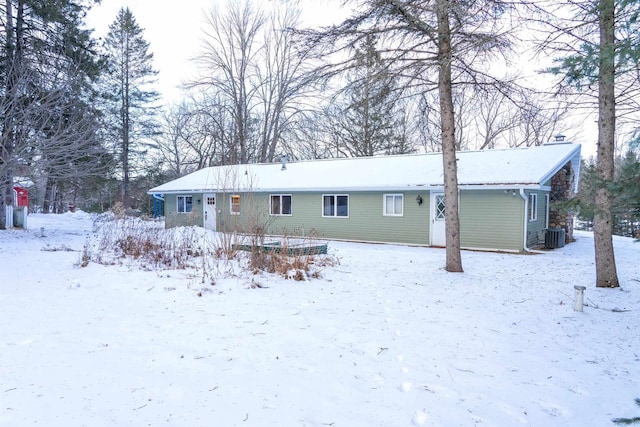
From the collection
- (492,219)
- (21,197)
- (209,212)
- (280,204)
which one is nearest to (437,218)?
(492,219)

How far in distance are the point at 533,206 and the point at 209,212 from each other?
13.6 meters

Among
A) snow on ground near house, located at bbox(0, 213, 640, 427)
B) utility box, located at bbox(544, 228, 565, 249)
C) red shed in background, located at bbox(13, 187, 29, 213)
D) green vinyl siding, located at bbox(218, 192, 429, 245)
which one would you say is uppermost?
red shed in background, located at bbox(13, 187, 29, 213)

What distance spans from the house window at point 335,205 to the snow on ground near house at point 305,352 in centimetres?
873

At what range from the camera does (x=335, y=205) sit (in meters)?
15.6

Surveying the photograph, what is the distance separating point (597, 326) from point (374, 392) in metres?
3.42

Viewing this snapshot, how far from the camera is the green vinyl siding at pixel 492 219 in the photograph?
1205 centimetres

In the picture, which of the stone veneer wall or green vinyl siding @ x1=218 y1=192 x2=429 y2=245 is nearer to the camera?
green vinyl siding @ x1=218 y1=192 x2=429 y2=245

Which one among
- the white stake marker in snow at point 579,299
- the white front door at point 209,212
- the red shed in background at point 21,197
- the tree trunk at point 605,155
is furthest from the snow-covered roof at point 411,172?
the white stake marker in snow at point 579,299

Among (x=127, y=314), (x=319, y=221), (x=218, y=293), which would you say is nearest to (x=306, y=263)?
(x=218, y=293)

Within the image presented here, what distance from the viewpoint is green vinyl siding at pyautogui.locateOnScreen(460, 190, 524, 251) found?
12047 mm

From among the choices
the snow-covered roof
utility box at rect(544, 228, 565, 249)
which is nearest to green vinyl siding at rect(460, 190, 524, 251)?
the snow-covered roof

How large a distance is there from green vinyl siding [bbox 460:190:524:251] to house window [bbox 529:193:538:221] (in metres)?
1.05

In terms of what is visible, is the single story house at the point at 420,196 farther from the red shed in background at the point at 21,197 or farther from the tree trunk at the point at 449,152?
the red shed in background at the point at 21,197

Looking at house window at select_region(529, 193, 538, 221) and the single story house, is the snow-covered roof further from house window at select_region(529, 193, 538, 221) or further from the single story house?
house window at select_region(529, 193, 538, 221)
